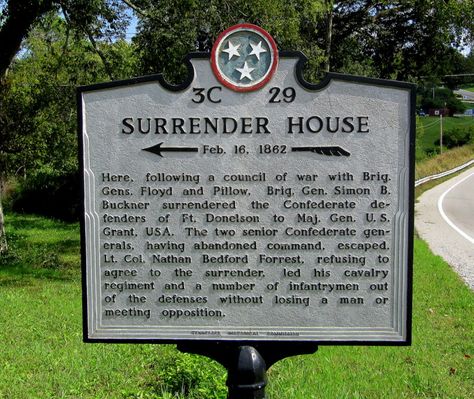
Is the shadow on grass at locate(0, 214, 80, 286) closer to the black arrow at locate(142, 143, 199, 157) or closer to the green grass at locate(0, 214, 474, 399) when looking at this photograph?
the green grass at locate(0, 214, 474, 399)

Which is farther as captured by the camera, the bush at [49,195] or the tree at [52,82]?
the bush at [49,195]

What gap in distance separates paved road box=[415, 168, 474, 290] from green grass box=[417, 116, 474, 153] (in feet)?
88.4

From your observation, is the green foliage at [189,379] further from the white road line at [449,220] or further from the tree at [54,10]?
the white road line at [449,220]

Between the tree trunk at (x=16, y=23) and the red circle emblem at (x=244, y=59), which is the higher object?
the tree trunk at (x=16, y=23)

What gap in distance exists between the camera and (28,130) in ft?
39.9

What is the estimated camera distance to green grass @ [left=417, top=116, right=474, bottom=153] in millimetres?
56938

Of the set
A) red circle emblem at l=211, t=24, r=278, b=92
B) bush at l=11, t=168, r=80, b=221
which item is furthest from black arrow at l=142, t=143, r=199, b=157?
bush at l=11, t=168, r=80, b=221

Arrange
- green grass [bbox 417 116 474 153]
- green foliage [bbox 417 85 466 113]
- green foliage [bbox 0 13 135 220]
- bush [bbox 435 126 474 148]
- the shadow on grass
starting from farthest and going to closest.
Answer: green foliage [bbox 417 85 466 113]
green grass [bbox 417 116 474 153]
bush [bbox 435 126 474 148]
green foliage [bbox 0 13 135 220]
the shadow on grass

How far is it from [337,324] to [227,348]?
61cm

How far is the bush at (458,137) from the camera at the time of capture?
53.6m

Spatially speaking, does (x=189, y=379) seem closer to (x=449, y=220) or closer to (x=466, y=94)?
(x=449, y=220)

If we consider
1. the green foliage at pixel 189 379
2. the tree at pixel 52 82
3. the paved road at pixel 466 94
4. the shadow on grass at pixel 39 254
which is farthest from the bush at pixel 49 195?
the paved road at pixel 466 94

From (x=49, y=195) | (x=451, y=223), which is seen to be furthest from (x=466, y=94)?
(x=49, y=195)

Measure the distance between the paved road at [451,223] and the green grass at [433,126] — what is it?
1060 inches
